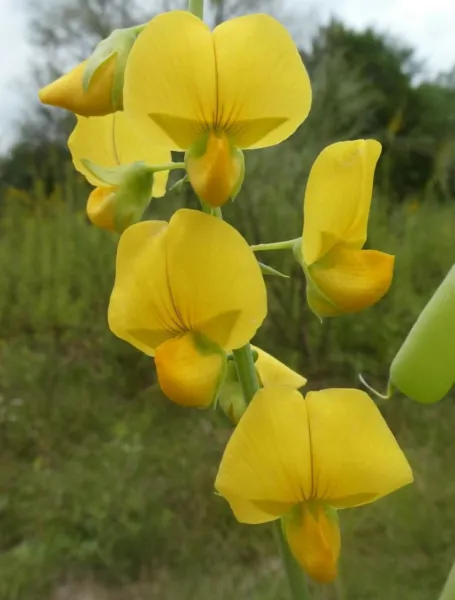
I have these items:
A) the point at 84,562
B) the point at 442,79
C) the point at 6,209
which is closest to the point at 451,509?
the point at 84,562

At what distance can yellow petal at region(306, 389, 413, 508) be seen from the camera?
0.32 m

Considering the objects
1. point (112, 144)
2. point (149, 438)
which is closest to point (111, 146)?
point (112, 144)

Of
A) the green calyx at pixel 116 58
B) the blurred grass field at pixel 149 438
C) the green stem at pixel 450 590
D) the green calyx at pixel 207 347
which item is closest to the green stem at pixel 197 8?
the green calyx at pixel 116 58

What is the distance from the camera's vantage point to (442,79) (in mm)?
3982

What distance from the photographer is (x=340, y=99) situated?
250cm

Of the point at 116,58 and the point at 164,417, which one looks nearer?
the point at 116,58

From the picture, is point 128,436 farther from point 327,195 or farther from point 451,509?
point 327,195

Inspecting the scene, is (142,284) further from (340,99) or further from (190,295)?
(340,99)

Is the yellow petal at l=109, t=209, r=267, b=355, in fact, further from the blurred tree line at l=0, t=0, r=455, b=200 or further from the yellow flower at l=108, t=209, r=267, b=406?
the blurred tree line at l=0, t=0, r=455, b=200

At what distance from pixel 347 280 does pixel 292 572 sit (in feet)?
0.43

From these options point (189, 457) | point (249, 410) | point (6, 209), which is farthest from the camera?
point (6, 209)

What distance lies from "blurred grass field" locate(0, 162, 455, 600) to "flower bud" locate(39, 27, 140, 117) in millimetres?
943

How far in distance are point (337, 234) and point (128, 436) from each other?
1.31 meters

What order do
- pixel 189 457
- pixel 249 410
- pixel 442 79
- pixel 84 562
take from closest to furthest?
pixel 249 410 → pixel 84 562 → pixel 189 457 → pixel 442 79
